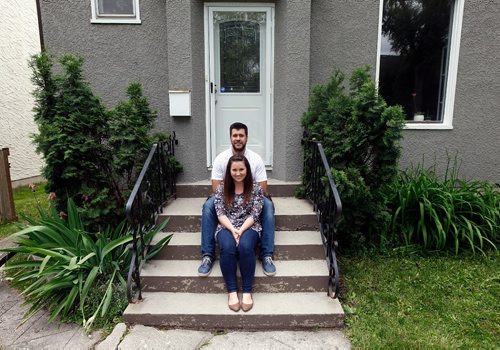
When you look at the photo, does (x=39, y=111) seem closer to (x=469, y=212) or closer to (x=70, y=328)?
(x=70, y=328)

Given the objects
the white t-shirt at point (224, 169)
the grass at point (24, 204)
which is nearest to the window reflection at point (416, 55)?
the white t-shirt at point (224, 169)

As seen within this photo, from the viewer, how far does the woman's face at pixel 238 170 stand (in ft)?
9.29

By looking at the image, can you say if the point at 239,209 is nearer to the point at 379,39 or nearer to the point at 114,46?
the point at 114,46

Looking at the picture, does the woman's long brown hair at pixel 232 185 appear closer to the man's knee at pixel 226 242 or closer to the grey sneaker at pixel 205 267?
the man's knee at pixel 226 242

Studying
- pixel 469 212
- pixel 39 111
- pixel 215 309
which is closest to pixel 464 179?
pixel 469 212

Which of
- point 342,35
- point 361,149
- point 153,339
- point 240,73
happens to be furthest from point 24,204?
point 342,35

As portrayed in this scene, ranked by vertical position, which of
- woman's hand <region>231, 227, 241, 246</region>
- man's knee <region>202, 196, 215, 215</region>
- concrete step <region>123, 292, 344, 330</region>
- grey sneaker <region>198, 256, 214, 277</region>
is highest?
man's knee <region>202, 196, 215, 215</region>

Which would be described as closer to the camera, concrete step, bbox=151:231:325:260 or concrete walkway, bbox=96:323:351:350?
concrete walkway, bbox=96:323:351:350

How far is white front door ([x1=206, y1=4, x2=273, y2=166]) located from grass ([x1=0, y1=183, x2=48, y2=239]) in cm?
255

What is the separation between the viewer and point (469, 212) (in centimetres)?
375

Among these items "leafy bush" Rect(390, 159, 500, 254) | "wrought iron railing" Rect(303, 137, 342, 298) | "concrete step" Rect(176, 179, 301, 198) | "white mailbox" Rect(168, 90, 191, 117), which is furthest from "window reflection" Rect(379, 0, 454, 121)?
"white mailbox" Rect(168, 90, 191, 117)

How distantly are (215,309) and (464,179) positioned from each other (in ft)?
13.2

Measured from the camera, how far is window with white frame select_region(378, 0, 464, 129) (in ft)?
14.7

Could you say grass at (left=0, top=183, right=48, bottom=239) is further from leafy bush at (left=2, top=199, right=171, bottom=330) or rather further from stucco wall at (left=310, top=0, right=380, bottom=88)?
stucco wall at (left=310, top=0, right=380, bottom=88)
